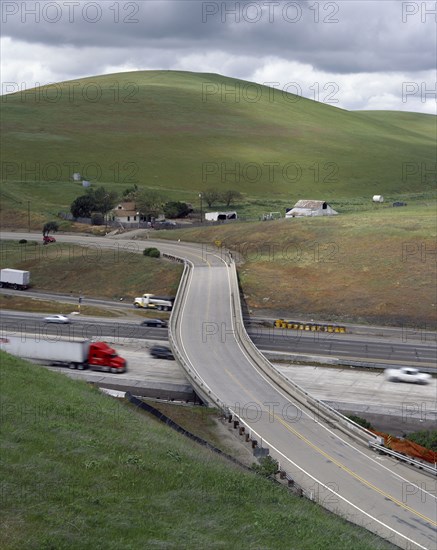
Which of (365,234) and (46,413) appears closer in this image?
(46,413)

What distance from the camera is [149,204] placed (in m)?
112

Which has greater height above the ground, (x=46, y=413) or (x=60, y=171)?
(x=60, y=171)

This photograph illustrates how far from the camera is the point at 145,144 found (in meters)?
160

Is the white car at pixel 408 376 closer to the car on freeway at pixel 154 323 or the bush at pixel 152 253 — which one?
the car on freeway at pixel 154 323

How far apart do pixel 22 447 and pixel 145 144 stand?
142131 mm

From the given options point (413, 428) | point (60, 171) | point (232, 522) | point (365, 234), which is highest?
point (60, 171)

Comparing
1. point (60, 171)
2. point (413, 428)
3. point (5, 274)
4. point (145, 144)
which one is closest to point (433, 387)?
point (413, 428)

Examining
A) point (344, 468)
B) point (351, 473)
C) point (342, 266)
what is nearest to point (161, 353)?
point (344, 468)

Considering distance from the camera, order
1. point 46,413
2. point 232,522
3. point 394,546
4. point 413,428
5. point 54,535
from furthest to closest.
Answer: point 413,428
point 46,413
point 394,546
point 232,522
point 54,535

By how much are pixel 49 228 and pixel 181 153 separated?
199 ft

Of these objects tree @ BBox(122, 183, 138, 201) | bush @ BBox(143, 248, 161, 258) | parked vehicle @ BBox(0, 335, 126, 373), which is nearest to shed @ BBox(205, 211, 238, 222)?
tree @ BBox(122, 183, 138, 201)

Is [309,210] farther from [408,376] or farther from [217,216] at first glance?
[408,376]

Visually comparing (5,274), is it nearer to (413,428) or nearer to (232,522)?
(413,428)

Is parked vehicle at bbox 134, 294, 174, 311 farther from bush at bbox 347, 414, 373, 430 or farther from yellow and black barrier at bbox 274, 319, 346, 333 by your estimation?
bush at bbox 347, 414, 373, 430
